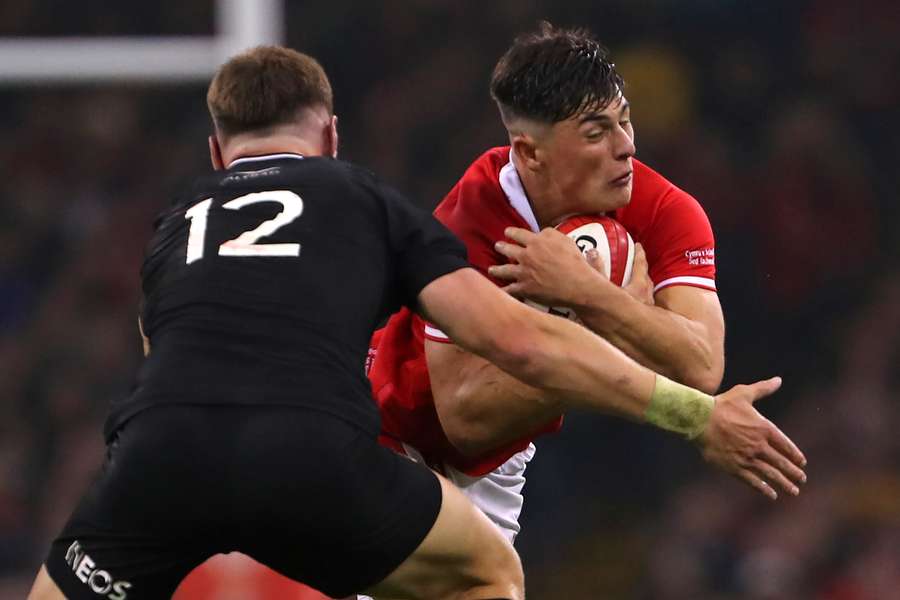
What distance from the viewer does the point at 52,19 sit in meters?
9.74

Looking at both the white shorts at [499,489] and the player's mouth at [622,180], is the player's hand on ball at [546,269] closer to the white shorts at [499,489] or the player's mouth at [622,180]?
the player's mouth at [622,180]

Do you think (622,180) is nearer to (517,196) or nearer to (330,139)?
(517,196)

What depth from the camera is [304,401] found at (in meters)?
3.38

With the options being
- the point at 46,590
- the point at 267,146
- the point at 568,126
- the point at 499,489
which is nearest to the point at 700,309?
the point at 568,126

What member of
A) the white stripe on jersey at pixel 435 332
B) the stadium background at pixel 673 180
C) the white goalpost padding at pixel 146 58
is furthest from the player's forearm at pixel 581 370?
the stadium background at pixel 673 180

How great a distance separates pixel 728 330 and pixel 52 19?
411 cm

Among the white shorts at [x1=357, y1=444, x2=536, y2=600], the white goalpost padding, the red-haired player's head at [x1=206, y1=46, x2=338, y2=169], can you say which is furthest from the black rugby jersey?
the white goalpost padding

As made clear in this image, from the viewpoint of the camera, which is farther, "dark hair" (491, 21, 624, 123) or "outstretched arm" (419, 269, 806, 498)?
"dark hair" (491, 21, 624, 123)

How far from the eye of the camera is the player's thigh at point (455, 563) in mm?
3521

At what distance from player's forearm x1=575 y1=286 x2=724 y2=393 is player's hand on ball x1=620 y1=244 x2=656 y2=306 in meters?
0.08

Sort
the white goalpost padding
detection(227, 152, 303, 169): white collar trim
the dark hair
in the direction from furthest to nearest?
the white goalpost padding, the dark hair, detection(227, 152, 303, 169): white collar trim

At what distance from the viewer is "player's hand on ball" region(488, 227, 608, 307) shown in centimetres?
394

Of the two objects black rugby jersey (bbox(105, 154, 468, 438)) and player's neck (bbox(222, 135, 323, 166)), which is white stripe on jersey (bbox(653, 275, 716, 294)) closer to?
black rugby jersey (bbox(105, 154, 468, 438))

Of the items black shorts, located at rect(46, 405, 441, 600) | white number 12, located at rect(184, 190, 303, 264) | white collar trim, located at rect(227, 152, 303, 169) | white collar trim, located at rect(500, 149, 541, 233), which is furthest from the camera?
white collar trim, located at rect(500, 149, 541, 233)
